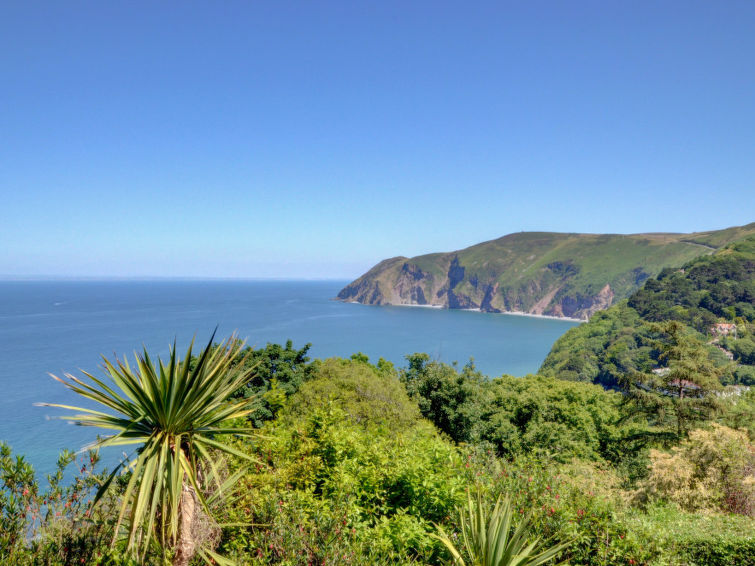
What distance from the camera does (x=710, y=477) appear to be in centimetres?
1138

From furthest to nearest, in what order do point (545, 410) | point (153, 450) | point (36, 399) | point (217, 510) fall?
1. point (36, 399)
2. point (545, 410)
3. point (217, 510)
4. point (153, 450)

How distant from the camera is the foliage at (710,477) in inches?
430

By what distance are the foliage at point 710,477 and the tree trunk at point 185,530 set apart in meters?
12.6

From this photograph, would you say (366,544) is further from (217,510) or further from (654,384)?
(654,384)

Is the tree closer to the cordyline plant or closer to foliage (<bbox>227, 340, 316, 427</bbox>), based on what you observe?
foliage (<bbox>227, 340, 316, 427</bbox>)

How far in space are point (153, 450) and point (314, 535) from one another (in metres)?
2.50

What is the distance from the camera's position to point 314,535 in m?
5.47

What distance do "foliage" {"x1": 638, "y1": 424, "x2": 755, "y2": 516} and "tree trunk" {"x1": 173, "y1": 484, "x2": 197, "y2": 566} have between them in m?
12.6

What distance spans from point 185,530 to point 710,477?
550 inches

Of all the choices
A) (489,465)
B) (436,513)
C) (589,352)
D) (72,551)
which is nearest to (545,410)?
(489,465)

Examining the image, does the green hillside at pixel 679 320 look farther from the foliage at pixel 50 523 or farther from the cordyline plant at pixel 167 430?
the foliage at pixel 50 523

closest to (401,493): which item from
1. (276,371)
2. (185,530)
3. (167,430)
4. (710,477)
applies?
(185,530)

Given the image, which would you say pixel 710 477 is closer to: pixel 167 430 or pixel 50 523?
pixel 167 430

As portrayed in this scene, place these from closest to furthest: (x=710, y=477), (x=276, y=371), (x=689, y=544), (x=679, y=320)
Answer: (x=689, y=544)
(x=710, y=477)
(x=276, y=371)
(x=679, y=320)
